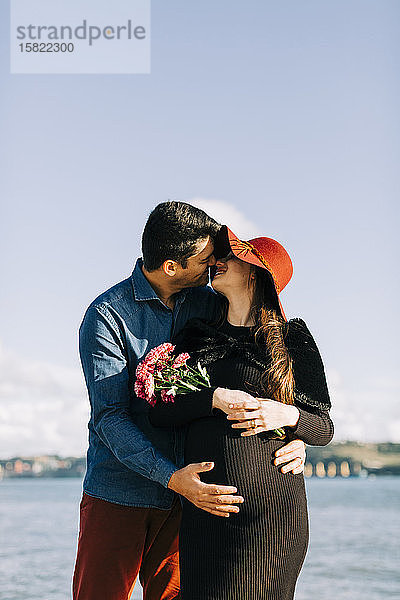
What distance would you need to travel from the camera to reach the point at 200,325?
280cm

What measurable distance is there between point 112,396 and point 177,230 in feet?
1.93

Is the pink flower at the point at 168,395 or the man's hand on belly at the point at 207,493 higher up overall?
the pink flower at the point at 168,395

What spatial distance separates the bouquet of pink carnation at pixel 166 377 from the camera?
8.61 feet

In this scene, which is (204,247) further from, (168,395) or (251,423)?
(251,423)

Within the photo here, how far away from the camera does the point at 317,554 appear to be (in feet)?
56.1

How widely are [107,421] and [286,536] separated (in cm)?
68

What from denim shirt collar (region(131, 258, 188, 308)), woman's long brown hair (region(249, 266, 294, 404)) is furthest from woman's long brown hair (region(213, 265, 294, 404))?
denim shirt collar (region(131, 258, 188, 308))

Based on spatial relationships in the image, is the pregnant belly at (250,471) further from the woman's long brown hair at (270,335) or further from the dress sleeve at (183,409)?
the woman's long brown hair at (270,335)

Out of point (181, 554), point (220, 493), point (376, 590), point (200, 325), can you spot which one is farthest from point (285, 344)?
point (376, 590)

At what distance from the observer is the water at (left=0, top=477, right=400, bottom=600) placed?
1245 centimetres

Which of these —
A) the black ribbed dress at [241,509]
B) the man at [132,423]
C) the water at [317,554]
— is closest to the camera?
the black ribbed dress at [241,509]

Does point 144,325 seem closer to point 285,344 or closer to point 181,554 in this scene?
point 285,344

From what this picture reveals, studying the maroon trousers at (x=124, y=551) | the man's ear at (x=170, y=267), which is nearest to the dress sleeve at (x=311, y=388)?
the man's ear at (x=170, y=267)

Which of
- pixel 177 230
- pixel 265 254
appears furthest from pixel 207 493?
pixel 177 230
